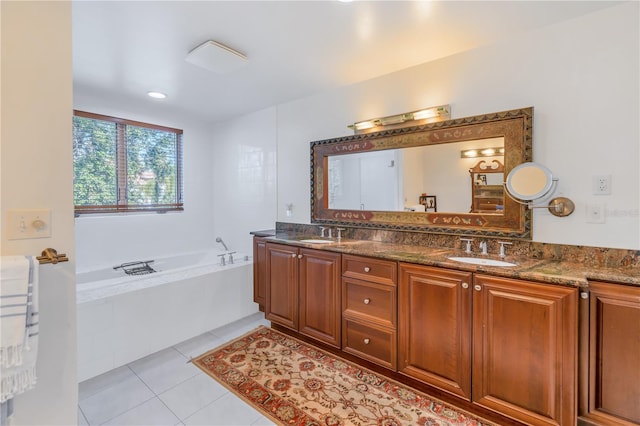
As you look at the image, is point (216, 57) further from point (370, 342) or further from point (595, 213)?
point (595, 213)

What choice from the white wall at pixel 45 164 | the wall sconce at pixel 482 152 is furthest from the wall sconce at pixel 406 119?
the white wall at pixel 45 164

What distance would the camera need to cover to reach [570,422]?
1.49 meters

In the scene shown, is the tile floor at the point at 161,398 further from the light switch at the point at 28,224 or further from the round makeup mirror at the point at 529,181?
the round makeup mirror at the point at 529,181

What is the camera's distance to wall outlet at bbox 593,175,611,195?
68.5 inches

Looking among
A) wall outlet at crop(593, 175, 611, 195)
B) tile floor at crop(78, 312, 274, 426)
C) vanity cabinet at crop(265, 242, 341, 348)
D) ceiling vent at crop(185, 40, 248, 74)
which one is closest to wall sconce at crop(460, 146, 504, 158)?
wall outlet at crop(593, 175, 611, 195)

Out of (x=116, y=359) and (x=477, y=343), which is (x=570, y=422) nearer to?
(x=477, y=343)

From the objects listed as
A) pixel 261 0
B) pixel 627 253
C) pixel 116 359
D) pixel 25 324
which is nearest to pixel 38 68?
pixel 25 324

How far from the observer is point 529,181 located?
193 centimetres

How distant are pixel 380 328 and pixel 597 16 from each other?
91.0 inches

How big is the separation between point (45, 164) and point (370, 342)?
2.09 m

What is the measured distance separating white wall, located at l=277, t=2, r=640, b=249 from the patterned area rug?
52.2 inches

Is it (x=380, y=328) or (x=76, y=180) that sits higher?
(x=76, y=180)

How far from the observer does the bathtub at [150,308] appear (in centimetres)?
222

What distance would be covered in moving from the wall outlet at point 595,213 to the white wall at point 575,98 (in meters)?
0.03
